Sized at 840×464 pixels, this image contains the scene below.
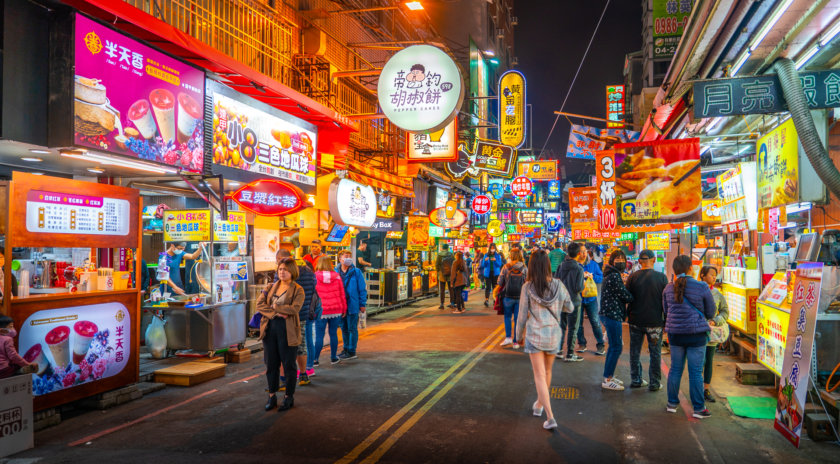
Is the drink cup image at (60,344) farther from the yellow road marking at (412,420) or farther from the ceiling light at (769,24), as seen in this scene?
the ceiling light at (769,24)

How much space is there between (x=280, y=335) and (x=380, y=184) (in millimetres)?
12983

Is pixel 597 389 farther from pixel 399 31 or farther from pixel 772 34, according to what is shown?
pixel 399 31

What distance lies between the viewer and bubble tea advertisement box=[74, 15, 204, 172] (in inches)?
281

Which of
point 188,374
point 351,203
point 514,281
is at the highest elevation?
point 351,203

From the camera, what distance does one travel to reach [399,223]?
67.9 ft

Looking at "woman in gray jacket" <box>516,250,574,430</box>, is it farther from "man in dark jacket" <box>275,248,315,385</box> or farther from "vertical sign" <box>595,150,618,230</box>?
"vertical sign" <box>595,150,618,230</box>

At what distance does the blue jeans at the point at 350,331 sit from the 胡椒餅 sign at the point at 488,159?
1468cm

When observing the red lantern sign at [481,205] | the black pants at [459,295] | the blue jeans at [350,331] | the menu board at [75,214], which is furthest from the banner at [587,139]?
the menu board at [75,214]

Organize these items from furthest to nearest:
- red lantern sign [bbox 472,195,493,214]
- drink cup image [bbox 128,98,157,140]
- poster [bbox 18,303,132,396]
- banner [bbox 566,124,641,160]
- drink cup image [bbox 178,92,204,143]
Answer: red lantern sign [bbox 472,195,493,214] < banner [bbox 566,124,641,160] < drink cup image [bbox 178,92,204,143] < drink cup image [bbox 128,98,157,140] < poster [bbox 18,303,132,396]

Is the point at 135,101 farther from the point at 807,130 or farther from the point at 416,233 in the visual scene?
the point at 416,233

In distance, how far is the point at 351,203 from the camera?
43.8 feet

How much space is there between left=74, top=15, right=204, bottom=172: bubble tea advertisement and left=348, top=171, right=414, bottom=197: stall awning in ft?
26.1

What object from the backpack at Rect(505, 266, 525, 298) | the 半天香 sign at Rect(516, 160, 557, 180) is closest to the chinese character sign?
the backpack at Rect(505, 266, 525, 298)

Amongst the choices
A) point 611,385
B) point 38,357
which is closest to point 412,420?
point 611,385
